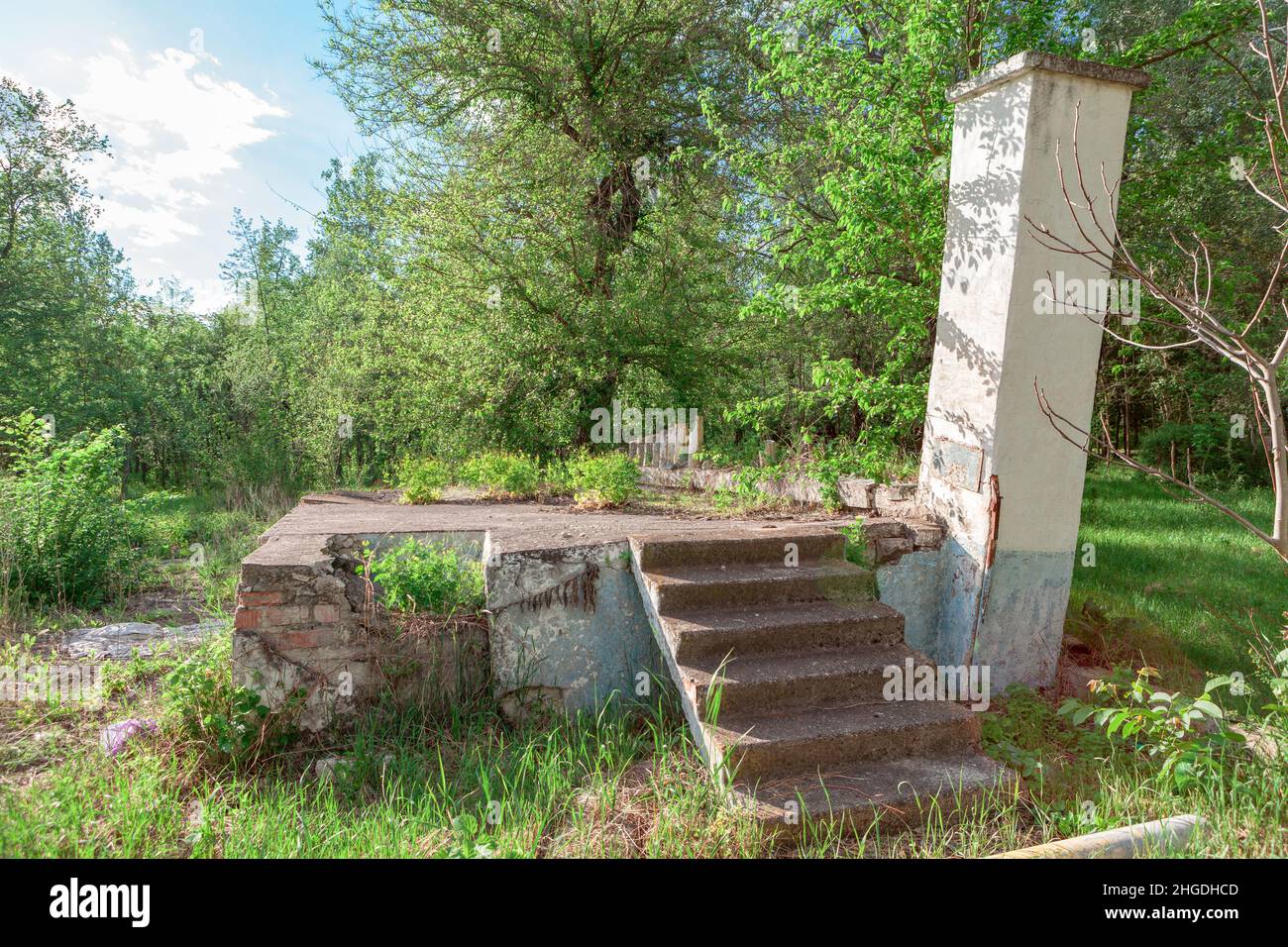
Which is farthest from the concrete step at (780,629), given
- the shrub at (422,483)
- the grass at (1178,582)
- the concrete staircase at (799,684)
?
the shrub at (422,483)

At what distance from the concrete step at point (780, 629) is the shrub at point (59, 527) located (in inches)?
217

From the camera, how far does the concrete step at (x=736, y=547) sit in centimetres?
445

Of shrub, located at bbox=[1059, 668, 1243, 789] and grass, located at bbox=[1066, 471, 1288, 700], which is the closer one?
shrub, located at bbox=[1059, 668, 1243, 789]

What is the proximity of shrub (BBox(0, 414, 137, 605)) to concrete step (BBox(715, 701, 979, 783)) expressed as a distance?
5.92 metres

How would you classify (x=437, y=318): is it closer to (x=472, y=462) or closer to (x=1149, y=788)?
(x=472, y=462)

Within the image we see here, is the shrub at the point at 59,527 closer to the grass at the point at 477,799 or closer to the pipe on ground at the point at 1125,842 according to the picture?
the grass at the point at 477,799

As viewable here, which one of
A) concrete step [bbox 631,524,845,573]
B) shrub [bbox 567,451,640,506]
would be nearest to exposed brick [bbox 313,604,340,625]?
concrete step [bbox 631,524,845,573]

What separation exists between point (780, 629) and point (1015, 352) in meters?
2.22

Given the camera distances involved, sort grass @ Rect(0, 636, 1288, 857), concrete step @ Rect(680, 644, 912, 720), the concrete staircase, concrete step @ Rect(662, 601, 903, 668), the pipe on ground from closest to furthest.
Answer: the pipe on ground → grass @ Rect(0, 636, 1288, 857) → the concrete staircase → concrete step @ Rect(680, 644, 912, 720) → concrete step @ Rect(662, 601, 903, 668)

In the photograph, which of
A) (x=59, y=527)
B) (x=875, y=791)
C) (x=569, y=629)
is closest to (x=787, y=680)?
(x=875, y=791)

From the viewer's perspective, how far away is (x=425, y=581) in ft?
14.3

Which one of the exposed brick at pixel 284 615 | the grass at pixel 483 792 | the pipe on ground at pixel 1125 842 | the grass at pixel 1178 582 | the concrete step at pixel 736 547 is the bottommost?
the grass at pixel 483 792

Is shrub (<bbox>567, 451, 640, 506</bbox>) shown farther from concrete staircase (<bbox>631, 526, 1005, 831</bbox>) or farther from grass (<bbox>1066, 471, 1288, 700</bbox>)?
grass (<bbox>1066, 471, 1288, 700</bbox>)

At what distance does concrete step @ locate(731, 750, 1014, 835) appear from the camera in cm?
311
